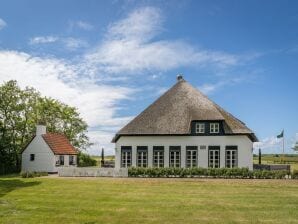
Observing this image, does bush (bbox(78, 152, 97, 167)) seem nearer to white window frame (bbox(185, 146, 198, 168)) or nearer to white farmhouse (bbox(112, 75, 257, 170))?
white farmhouse (bbox(112, 75, 257, 170))

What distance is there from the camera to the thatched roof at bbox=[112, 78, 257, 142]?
3844 centimetres

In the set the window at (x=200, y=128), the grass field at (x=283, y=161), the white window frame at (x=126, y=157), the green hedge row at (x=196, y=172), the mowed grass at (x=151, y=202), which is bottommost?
the grass field at (x=283, y=161)

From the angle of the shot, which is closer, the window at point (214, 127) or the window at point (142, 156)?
the window at point (214, 127)

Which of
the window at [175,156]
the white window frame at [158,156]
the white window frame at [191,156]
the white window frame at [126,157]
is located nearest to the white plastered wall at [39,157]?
the white window frame at [126,157]

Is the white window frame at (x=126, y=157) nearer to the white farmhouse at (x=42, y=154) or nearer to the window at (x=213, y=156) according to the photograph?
the window at (x=213, y=156)

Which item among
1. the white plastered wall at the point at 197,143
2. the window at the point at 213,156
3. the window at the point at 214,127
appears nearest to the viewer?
the white plastered wall at the point at 197,143

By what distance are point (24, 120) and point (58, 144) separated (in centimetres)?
900

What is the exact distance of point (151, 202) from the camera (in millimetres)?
20531

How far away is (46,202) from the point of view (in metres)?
20.9

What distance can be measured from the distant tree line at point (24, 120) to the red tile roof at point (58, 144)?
2093 millimetres

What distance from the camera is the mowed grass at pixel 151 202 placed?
16934 millimetres

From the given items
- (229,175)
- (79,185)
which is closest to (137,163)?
(229,175)

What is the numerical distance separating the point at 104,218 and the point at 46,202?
5.18 metres

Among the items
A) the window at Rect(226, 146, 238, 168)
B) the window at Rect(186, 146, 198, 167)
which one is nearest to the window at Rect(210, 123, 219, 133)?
the window at Rect(226, 146, 238, 168)
